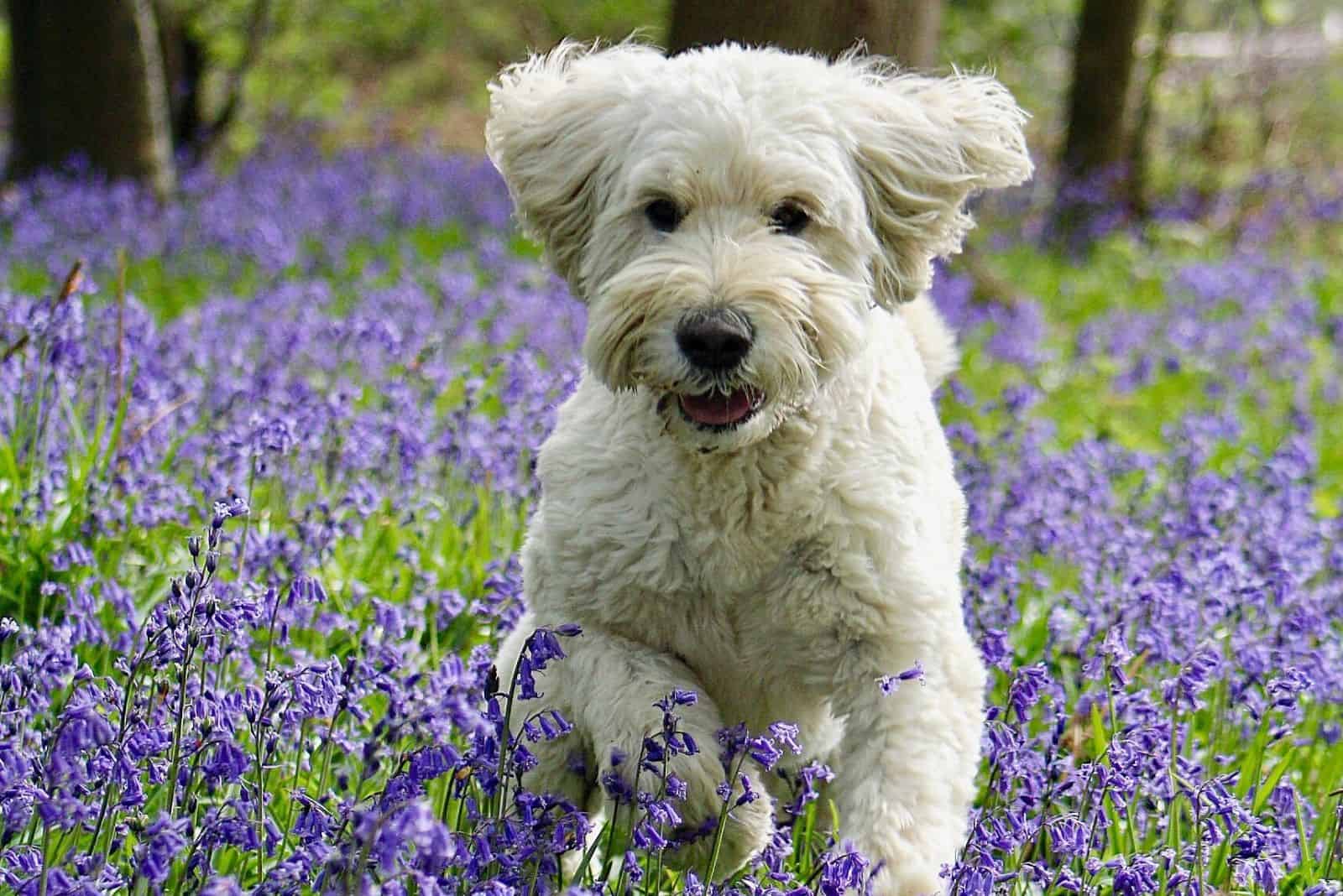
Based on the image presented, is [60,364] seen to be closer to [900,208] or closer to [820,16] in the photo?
[900,208]

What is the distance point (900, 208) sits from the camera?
357cm

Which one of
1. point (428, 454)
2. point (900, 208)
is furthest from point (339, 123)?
point (900, 208)

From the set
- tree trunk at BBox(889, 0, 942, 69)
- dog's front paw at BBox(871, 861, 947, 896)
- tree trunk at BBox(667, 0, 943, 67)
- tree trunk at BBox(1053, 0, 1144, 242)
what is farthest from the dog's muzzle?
tree trunk at BBox(1053, 0, 1144, 242)

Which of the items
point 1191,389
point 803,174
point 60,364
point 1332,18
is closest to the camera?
point 803,174

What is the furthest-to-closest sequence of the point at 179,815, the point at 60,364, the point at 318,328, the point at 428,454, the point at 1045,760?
1. the point at 318,328
2. the point at 428,454
3. the point at 60,364
4. the point at 1045,760
5. the point at 179,815

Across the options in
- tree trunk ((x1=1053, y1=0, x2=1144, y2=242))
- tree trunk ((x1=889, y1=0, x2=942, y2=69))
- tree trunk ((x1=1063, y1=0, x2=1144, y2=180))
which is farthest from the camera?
tree trunk ((x1=1063, y1=0, x2=1144, y2=180))

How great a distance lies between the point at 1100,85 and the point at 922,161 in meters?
11.1

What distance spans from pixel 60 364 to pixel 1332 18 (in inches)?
1050

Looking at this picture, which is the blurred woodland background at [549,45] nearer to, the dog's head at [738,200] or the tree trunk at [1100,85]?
the tree trunk at [1100,85]

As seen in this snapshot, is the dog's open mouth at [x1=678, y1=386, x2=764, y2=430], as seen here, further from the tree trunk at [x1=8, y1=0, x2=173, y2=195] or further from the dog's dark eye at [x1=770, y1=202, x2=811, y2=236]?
the tree trunk at [x1=8, y1=0, x2=173, y2=195]

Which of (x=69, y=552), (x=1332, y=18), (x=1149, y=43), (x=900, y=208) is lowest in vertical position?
(x=1332, y=18)

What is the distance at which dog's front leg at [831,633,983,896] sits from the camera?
2.95m

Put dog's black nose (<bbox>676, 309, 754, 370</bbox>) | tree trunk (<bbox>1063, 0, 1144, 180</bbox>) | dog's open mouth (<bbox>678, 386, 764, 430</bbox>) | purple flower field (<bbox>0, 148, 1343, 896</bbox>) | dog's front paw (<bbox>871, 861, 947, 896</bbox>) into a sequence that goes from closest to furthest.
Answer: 1. purple flower field (<bbox>0, 148, 1343, 896</bbox>)
2. dog's front paw (<bbox>871, 861, 947, 896</bbox>)
3. dog's black nose (<bbox>676, 309, 754, 370</bbox>)
4. dog's open mouth (<bbox>678, 386, 764, 430</bbox>)
5. tree trunk (<bbox>1063, 0, 1144, 180</bbox>)

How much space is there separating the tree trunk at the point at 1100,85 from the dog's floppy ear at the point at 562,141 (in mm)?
10793
